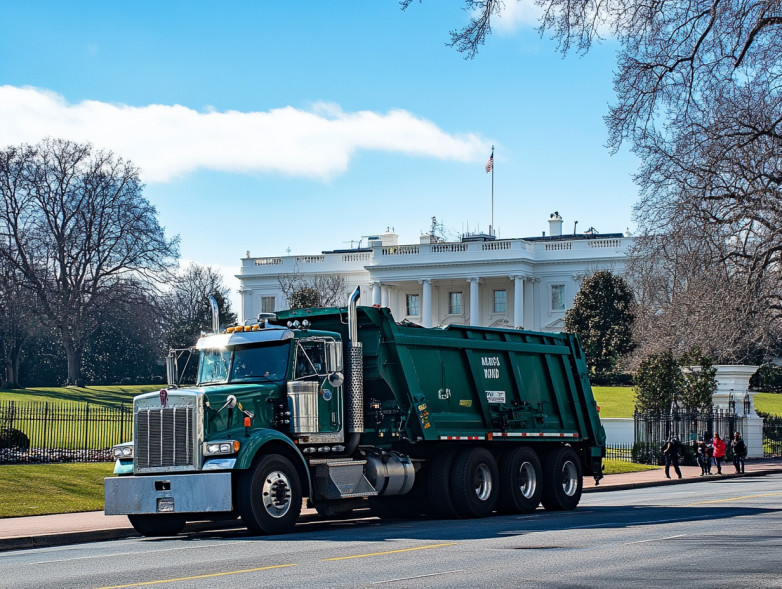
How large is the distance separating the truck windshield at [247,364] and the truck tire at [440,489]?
3.76 m

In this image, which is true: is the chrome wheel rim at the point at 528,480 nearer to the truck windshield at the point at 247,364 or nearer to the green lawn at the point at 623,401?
the truck windshield at the point at 247,364

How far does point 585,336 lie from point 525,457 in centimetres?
5493

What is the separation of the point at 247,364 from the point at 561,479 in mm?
7669

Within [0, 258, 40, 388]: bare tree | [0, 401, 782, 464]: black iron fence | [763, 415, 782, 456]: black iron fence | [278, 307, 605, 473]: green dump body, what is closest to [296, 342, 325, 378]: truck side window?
[278, 307, 605, 473]: green dump body

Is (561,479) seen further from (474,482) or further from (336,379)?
(336,379)

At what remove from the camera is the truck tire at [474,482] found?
20.5 m

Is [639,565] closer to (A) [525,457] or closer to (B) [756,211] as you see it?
(A) [525,457]

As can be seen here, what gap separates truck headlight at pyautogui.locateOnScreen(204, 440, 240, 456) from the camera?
17.0 metres

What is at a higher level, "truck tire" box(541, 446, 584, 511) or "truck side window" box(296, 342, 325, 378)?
"truck side window" box(296, 342, 325, 378)

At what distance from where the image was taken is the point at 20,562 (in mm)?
14695

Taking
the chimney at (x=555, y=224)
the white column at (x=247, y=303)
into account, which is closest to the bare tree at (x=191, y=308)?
the white column at (x=247, y=303)

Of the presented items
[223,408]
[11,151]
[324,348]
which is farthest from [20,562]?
[11,151]

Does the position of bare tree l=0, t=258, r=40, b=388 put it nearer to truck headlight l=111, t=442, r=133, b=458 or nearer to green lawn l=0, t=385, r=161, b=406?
green lawn l=0, t=385, r=161, b=406

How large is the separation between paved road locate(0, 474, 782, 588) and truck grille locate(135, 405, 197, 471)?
119cm
